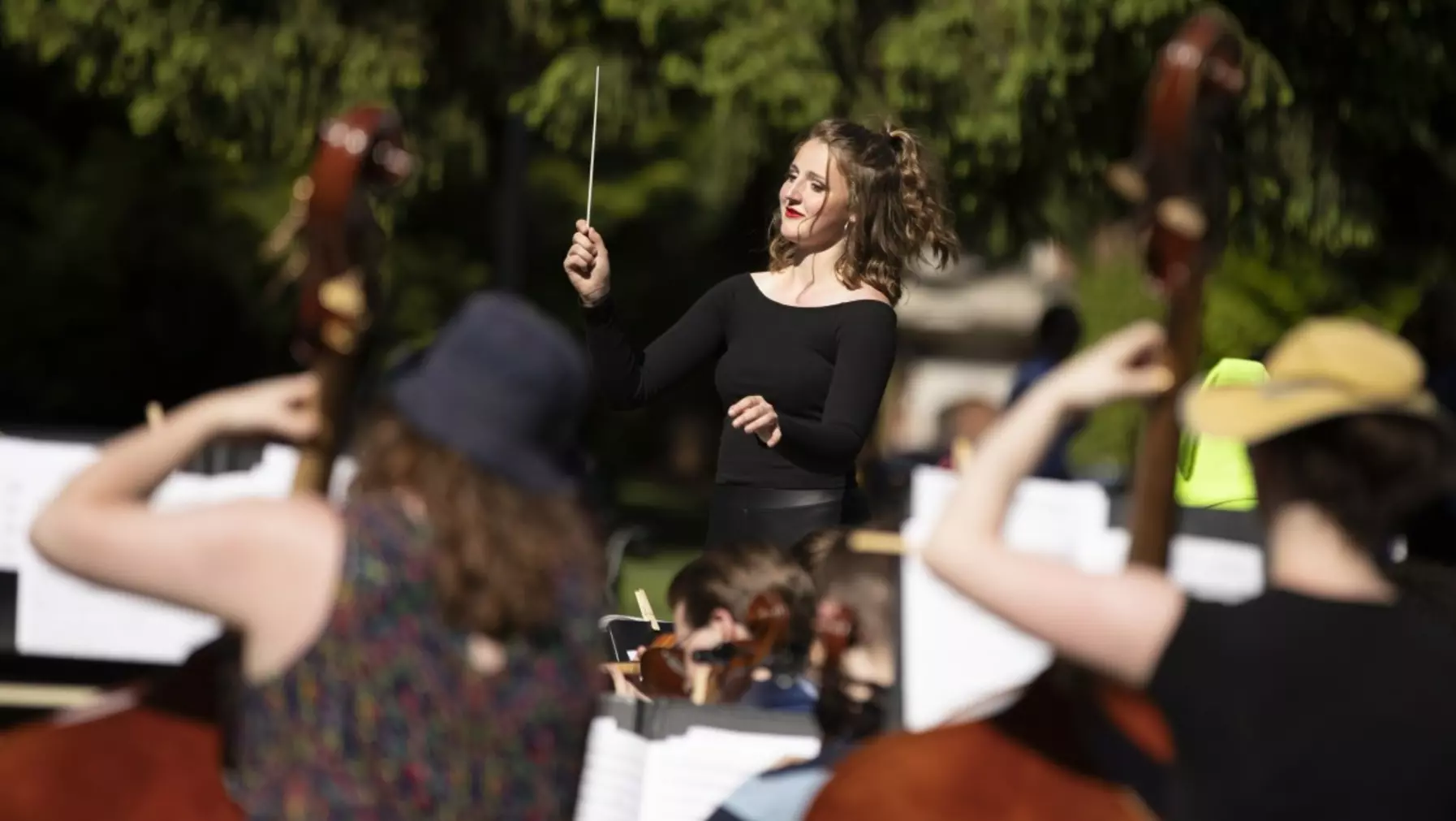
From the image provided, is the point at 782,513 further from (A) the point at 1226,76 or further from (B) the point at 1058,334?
(B) the point at 1058,334

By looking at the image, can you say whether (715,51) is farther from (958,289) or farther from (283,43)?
(958,289)

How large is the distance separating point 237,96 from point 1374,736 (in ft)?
37.9

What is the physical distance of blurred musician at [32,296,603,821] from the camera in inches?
96.0

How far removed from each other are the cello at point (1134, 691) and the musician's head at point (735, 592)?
55.0 inches

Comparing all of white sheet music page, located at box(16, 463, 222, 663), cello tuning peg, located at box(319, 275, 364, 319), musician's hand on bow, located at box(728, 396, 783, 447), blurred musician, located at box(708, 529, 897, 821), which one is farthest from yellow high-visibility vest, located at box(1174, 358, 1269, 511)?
cello tuning peg, located at box(319, 275, 364, 319)

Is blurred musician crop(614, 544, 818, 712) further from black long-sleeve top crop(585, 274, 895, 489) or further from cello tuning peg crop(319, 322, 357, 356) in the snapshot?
cello tuning peg crop(319, 322, 357, 356)

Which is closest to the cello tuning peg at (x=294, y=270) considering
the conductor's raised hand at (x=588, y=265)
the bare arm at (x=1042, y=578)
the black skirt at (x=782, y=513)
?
the bare arm at (x=1042, y=578)

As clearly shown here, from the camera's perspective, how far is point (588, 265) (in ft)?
14.4

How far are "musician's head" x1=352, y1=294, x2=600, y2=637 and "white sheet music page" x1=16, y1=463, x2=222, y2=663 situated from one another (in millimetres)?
3439

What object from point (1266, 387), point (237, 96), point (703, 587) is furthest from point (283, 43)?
point (1266, 387)

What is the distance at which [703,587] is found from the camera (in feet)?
13.5

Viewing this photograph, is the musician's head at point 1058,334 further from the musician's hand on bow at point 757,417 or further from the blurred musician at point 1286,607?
the blurred musician at point 1286,607

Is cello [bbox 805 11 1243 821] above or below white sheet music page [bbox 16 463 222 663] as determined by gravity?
above

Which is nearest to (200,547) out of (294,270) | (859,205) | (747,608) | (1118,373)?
(294,270)
